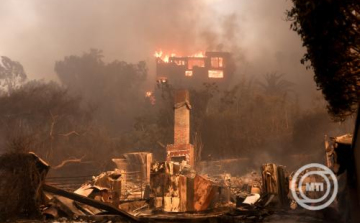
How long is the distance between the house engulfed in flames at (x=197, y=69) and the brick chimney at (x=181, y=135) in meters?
31.1

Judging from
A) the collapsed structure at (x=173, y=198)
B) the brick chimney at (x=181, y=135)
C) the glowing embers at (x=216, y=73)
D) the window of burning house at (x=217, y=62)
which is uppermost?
the window of burning house at (x=217, y=62)

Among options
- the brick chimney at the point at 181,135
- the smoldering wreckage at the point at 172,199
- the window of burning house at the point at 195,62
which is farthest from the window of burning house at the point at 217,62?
the smoldering wreckage at the point at 172,199

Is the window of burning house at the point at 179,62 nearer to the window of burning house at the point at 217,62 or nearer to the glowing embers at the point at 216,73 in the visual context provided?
the glowing embers at the point at 216,73

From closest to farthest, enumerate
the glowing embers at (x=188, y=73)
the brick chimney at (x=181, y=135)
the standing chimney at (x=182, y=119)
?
the brick chimney at (x=181, y=135)
the standing chimney at (x=182, y=119)
the glowing embers at (x=188, y=73)

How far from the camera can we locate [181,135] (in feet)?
87.8

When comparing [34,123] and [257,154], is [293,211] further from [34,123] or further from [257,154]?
[34,123]

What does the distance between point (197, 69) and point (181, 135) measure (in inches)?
1364

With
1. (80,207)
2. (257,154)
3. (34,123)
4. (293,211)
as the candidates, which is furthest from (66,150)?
(293,211)

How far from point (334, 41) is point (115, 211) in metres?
7.04

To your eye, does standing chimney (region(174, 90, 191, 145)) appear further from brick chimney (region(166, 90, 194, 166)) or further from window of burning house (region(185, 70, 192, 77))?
window of burning house (region(185, 70, 192, 77))

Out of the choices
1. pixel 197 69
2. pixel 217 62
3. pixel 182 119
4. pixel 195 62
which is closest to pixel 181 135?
pixel 182 119

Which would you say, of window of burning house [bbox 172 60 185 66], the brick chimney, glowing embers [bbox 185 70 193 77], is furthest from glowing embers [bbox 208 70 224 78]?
the brick chimney

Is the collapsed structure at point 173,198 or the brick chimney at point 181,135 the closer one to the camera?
the collapsed structure at point 173,198

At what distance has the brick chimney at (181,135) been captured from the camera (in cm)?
2606
